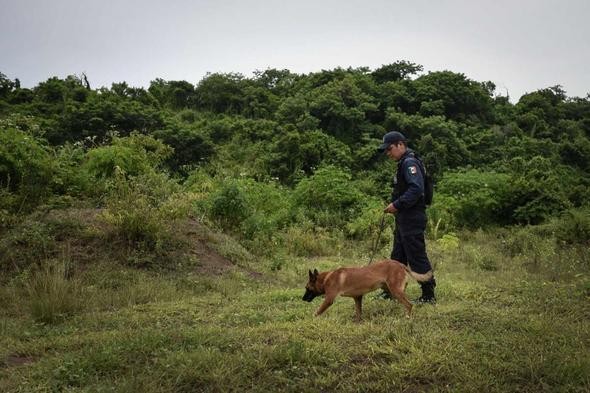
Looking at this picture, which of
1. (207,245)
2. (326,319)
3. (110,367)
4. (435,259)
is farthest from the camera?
(435,259)

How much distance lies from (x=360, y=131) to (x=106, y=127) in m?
12.5

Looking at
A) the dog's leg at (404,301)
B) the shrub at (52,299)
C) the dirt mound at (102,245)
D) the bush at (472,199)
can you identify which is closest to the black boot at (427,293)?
the dog's leg at (404,301)

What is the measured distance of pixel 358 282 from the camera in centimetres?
548

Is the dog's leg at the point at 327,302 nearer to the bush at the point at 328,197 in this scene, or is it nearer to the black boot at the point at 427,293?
the black boot at the point at 427,293

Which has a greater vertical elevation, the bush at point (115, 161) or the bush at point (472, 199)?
the bush at point (115, 161)

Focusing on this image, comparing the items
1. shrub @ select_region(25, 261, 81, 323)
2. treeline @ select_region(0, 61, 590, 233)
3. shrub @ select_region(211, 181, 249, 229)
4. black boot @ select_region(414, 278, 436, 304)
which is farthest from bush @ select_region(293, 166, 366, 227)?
shrub @ select_region(25, 261, 81, 323)

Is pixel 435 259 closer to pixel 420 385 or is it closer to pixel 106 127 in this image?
pixel 420 385

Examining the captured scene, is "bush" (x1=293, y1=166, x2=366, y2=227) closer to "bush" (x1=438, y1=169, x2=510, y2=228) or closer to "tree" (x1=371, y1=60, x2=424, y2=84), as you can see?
"bush" (x1=438, y1=169, x2=510, y2=228)

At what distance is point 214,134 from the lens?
88.5 feet

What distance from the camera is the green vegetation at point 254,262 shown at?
160 inches

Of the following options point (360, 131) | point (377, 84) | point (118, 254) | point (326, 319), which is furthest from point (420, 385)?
point (377, 84)

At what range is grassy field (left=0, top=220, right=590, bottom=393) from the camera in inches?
153

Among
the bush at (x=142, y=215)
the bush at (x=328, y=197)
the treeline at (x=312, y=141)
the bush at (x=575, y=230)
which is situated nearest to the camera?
the bush at (x=142, y=215)

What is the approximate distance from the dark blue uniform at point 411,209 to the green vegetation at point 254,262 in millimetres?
621
